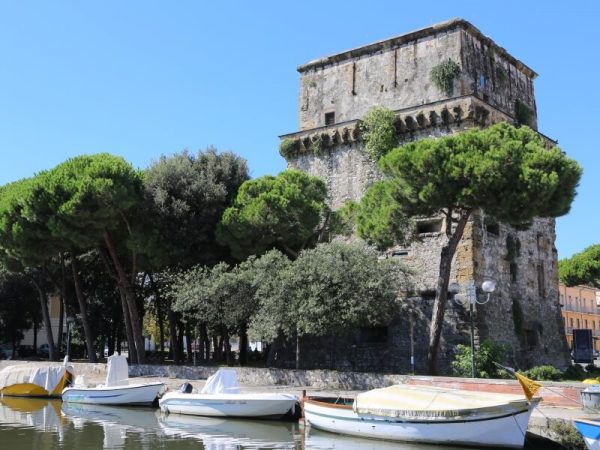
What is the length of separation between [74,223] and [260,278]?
8.51 m

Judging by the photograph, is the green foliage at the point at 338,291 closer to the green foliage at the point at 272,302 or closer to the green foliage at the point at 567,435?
the green foliage at the point at 272,302

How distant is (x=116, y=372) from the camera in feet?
75.4

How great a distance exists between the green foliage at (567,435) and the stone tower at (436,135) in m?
10.9

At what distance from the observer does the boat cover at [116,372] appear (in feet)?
74.7

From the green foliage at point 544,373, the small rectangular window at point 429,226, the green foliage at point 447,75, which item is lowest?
the green foliage at point 544,373

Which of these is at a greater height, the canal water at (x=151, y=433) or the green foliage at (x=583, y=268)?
the green foliage at (x=583, y=268)

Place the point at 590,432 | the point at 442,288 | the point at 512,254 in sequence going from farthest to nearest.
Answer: the point at 512,254
the point at 442,288
the point at 590,432

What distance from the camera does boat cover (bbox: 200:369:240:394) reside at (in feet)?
64.0

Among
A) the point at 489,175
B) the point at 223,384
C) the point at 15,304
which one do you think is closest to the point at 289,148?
the point at 489,175

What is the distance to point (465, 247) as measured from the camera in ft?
83.0

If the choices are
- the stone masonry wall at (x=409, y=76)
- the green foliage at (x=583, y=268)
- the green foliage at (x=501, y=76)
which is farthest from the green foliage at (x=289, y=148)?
the green foliage at (x=583, y=268)

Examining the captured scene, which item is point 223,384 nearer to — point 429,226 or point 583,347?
point 429,226

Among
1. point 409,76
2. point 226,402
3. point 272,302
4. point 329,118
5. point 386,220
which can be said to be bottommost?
point 226,402

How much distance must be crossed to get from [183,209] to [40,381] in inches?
353
